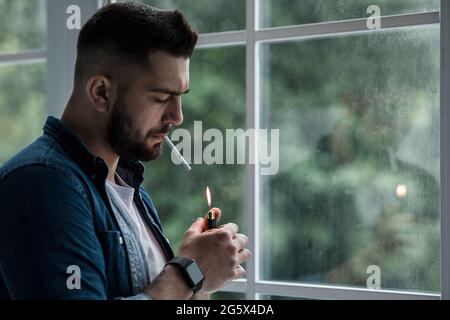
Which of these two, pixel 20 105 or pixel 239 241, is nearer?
pixel 239 241

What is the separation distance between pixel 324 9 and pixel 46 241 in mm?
1244

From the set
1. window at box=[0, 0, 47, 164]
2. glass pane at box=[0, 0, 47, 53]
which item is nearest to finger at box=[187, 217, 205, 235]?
window at box=[0, 0, 47, 164]

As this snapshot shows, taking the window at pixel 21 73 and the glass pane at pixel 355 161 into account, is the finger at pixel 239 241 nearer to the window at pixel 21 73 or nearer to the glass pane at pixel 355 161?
the glass pane at pixel 355 161

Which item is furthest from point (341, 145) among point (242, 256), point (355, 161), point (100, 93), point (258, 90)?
point (100, 93)

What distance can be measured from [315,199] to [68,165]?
1056mm

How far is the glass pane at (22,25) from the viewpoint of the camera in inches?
90.4

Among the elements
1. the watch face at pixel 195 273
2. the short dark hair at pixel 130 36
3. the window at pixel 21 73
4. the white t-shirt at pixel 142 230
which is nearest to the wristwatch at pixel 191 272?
the watch face at pixel 195 273

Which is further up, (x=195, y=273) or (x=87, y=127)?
(x=87, y=127)

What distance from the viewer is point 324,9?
1832mm

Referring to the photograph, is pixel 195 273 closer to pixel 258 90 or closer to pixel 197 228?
pixel 197 228

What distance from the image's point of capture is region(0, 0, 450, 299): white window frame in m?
1.61

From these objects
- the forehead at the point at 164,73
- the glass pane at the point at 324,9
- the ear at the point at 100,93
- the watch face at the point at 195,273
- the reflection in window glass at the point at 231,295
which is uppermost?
the glass pane at the point at 324,9

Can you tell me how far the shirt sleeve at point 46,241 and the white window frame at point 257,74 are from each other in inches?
40.8

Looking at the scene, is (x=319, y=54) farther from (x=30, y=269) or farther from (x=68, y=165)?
(x=30, y=269)
